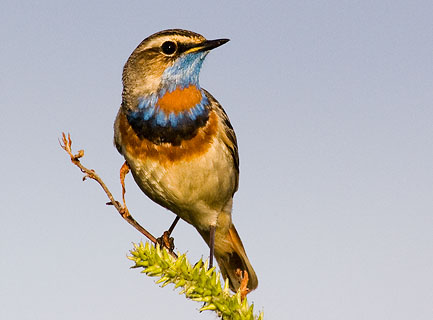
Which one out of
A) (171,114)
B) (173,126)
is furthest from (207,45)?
(173,126)

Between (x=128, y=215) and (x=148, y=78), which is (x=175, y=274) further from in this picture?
(x=148, y=78)

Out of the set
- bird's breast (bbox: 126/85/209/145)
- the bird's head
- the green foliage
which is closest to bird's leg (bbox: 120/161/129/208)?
bird's breast (bbox: 126/85/209/145)

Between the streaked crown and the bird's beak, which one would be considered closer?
the bird's beak

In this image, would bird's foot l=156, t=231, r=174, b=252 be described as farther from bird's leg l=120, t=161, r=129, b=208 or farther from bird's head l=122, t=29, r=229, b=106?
bird's head l=122, t=29, r=229, b=106

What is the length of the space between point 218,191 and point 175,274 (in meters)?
3.42

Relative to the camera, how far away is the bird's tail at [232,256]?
870 cm

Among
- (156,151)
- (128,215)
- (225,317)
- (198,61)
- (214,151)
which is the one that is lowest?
(225,317)

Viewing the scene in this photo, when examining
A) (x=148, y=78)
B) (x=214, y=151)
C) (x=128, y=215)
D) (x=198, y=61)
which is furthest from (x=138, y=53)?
(x=128, y=215)

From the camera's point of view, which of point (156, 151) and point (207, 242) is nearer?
point (156, 151)

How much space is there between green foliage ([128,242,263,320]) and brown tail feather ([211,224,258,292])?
4.30m

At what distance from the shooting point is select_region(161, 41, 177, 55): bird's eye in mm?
7035

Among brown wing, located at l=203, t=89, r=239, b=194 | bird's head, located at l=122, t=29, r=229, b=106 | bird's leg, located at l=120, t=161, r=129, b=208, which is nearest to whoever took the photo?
bird's leg, located at l=120, t=161, r=129, b=208

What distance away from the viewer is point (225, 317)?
3.96m

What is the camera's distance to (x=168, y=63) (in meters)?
7.06
